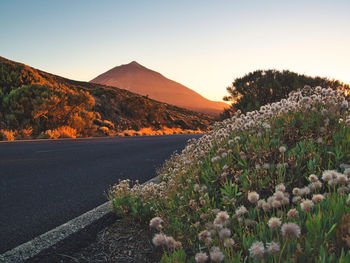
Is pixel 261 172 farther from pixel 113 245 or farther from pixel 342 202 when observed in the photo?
pixel 113 245

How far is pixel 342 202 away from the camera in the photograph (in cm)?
166

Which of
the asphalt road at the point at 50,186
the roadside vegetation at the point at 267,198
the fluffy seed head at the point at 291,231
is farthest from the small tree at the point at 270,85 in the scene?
the fluffy seed head at the point at 291,231

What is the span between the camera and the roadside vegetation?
59.0 inches

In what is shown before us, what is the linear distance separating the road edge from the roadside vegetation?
27cm

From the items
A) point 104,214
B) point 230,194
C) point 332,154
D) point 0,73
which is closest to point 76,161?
point 104,214

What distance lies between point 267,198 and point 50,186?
3.73 m

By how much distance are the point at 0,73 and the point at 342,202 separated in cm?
2418

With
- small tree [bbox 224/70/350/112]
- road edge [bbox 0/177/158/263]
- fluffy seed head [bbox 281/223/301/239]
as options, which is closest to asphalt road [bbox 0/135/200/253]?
road edge [bbox 0/177/158/263]

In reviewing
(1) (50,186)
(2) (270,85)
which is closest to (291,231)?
(1) (50,186)

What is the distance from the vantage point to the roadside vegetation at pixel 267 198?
4.92 feet

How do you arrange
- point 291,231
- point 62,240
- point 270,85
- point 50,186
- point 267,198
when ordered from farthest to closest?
1. point 270,85
2. point 50,186
3. point 62,240
4. point 267,198
5. point 291,231

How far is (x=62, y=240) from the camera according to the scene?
2.53 m

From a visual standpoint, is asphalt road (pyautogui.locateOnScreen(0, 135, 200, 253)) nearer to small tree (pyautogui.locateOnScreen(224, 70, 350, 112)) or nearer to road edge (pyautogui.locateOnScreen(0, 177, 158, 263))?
road edge (pyautogui.locateOnScreen(0, 177, 158, 263))

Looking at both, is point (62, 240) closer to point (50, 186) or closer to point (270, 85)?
point (50, 186)
